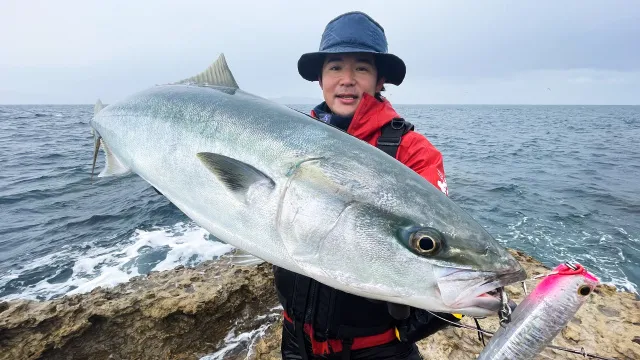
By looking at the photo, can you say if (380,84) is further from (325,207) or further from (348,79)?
(325,207)

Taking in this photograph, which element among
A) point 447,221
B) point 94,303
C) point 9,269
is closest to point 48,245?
point 9,269

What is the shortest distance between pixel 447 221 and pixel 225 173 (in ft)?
3.70

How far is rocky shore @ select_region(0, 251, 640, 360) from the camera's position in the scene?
3859mm

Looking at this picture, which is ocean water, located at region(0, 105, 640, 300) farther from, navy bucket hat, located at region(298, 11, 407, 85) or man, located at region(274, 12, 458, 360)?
navy bucket hat, located at region(298, 11, 407, 85)

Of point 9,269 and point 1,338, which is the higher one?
point 1,338

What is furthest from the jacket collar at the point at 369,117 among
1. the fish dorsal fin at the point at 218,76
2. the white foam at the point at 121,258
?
the white foam at the point at 121,258

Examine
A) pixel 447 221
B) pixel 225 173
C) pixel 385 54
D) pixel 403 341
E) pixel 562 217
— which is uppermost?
pixel 385 54

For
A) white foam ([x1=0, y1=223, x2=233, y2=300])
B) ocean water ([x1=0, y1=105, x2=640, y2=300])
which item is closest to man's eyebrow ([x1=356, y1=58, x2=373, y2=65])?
white foam ([x1=0, y1=223, x2=233, y2=300])

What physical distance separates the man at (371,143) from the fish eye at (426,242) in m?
0.53

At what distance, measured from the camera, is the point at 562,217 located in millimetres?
11117

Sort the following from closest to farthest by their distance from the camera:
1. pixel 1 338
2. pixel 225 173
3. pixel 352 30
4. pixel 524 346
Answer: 1. pixel 524 346
2. pixel 225 173
3. pixel 352 30
4. pixel 1 338

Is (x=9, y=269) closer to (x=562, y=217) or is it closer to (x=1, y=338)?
(x=1, y=338)

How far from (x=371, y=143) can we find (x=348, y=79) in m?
0.54

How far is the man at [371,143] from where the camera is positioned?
7.47ft
